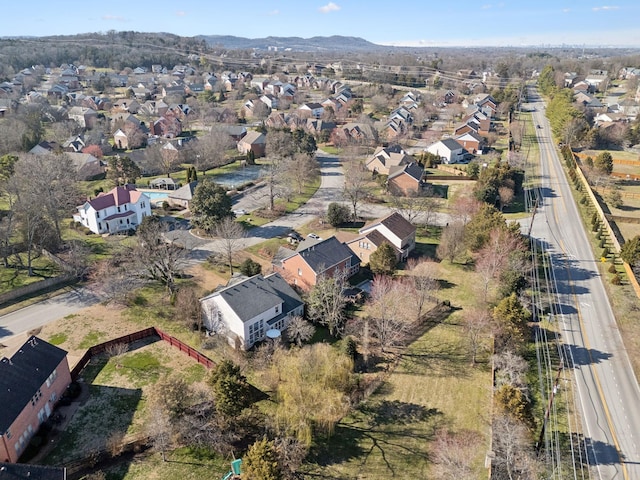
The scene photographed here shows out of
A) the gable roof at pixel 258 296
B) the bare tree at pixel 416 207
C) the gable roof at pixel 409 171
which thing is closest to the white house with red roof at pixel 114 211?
the gable roof at pixel 258 296

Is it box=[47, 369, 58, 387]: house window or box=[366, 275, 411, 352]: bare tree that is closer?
box=[47, 369, 58, 387]: house window

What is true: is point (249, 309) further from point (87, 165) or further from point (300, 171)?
point (87, 165)

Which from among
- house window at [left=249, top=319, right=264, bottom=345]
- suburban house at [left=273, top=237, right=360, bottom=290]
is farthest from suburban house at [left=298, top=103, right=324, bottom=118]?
house window at [left=249, top=319, right=264, bottom=345]

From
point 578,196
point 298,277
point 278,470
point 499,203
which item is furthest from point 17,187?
point 578,196

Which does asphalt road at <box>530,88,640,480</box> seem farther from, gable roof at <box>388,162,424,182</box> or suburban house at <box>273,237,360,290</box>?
suburban house at <box>273,237,360,290</box>

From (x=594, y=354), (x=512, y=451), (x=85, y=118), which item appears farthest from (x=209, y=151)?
(x=512, y=451)

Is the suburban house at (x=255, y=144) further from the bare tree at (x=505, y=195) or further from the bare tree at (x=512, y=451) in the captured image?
the bare tree at (x=512, y=451)

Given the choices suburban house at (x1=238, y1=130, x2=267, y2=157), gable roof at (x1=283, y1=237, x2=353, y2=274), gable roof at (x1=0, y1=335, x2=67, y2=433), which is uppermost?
suburban house at (x1=238, y1=130, x2=267, y2=157)
